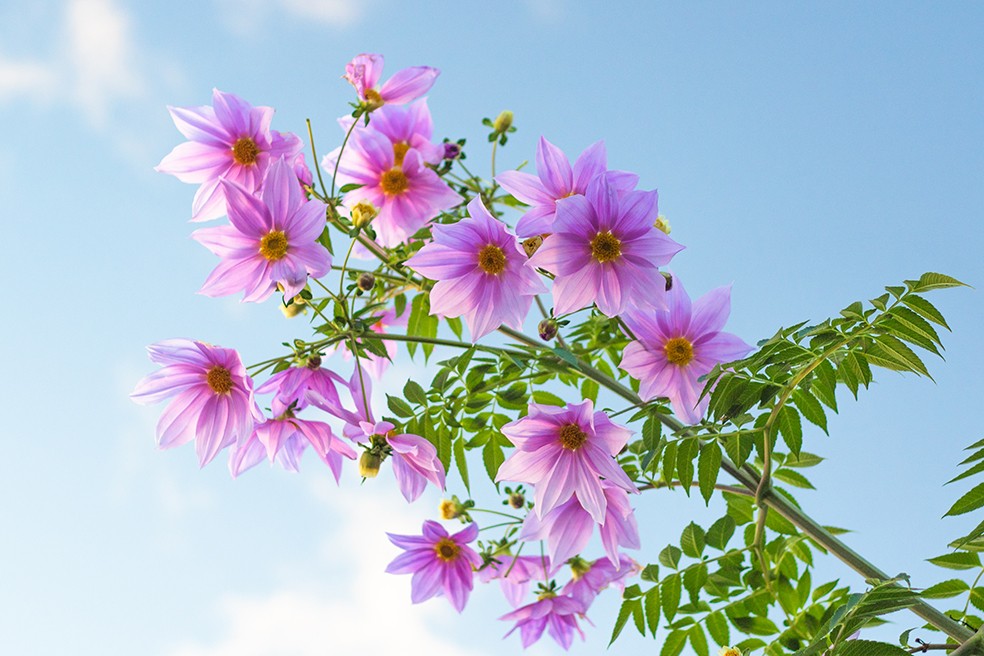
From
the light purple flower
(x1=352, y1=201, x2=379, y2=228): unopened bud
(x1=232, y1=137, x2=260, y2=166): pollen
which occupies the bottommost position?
the light purple flower

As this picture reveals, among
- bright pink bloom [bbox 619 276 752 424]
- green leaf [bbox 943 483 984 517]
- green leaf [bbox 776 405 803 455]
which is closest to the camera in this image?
green leaf [bbox 943 483 984 517]

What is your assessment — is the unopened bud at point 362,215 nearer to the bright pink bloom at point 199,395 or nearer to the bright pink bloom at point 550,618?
the bright pink bloom at point 199,395

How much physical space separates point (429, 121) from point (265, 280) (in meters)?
0.73

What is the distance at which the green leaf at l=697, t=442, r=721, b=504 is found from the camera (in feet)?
5.43

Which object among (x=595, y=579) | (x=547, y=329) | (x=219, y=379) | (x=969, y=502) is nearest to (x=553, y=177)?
(x=547, y=329)

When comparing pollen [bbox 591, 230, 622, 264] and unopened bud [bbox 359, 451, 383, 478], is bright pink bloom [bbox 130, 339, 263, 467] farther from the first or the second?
pollen [bbox 591, 230, 622, 264]

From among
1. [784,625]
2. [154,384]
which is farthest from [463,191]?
[784,625]

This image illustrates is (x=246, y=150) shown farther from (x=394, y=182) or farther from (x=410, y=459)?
(x=410, y=459)

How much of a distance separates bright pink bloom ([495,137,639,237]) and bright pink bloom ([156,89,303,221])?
52cm

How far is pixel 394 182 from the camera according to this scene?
223cm

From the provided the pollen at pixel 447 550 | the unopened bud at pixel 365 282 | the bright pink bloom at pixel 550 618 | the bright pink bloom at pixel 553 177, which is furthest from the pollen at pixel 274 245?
the bright pink bloom at pixel 550 618

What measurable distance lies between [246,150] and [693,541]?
4.26 feet

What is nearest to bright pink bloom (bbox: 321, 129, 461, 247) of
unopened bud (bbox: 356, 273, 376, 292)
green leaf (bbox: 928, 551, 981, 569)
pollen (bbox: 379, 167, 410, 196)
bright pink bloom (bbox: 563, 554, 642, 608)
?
pollen (bbox: 379, 167, 410, 196)

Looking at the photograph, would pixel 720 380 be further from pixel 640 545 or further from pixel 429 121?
pixel 429 121
